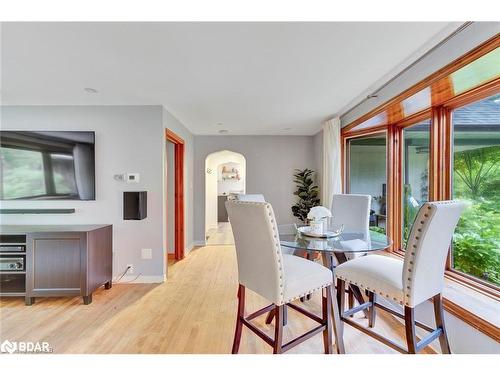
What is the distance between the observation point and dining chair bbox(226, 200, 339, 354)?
1408 millimetres

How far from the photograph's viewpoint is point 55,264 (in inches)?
95.0

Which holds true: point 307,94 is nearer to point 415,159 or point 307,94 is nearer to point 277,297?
point 415,159

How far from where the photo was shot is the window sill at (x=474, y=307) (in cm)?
138

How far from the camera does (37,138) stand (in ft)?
9.36

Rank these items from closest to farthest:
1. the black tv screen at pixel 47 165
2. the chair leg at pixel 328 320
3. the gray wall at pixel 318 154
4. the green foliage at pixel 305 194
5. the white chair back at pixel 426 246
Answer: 1. the white chair back at pixel 426 246
2. the chair leg at pixel 328 320
3. the black tv screen at pixel 47 165
4. the gray wall at pixel 318 154
5. the green foliage at pixel 305 194

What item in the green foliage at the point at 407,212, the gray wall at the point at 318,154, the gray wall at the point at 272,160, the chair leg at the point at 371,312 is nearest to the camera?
the chair leg at the point at 371,312

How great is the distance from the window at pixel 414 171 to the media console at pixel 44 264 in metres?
3.52

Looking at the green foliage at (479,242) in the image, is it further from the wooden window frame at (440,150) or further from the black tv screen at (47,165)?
the black tv screen at (47,165)

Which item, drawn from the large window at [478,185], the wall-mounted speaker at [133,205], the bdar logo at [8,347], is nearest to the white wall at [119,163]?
the wall-mounted speaker at [133,205]

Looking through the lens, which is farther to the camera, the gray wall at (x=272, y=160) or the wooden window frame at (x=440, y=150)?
the gray wall at (x=272, y=160)

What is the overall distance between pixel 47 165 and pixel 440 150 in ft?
14.0

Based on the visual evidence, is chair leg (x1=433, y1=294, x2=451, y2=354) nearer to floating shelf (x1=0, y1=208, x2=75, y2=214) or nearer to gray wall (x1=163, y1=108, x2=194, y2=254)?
gray wall (x1=163, y1=108, x2=194, y2=254)
